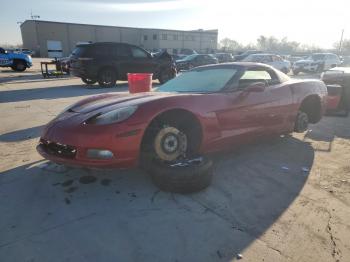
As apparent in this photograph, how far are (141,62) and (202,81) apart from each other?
1003 cm

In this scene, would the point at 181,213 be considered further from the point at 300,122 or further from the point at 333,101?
the point at 333,101

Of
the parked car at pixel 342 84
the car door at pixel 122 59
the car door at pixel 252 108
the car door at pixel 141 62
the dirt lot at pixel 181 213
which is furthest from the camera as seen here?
the car door at pixel 141 62

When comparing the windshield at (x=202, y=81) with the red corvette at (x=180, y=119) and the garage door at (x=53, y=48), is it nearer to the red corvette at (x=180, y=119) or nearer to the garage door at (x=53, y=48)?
the red corvette at (x=180, y=119)

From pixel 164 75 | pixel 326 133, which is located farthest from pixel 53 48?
pixel 326 133

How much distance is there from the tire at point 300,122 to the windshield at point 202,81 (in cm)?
160

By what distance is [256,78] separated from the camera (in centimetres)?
457

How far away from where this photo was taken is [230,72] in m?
4.41

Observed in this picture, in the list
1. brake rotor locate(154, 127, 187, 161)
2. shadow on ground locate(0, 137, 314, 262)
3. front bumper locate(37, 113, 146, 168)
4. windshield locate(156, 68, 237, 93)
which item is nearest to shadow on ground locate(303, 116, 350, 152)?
shadow on ground locate(0, 137, 314, 262)

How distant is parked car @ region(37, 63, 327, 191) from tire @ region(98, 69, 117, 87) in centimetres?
885

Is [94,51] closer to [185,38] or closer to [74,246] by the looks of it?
[74,246]

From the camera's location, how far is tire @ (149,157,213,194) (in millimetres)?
3221

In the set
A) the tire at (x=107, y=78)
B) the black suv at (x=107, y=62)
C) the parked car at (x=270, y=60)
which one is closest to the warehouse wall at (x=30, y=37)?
the parked car at (x=270, y=60)

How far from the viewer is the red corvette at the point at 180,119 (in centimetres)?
318

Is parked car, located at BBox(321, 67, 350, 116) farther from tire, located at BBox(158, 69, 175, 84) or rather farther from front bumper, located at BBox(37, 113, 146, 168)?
tire, located at BBox(158, 69, 175, 84)
